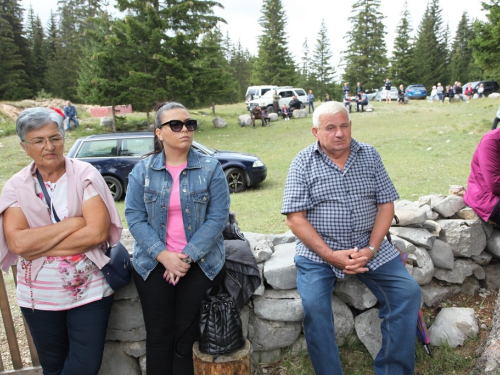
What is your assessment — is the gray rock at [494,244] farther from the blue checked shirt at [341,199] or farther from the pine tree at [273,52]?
the pine tree at [273,52]

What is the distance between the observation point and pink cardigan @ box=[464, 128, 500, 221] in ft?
11.1

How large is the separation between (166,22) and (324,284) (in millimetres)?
21060

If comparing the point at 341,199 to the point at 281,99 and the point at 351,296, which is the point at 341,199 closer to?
the point at 351,296

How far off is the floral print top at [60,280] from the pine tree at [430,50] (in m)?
55.4

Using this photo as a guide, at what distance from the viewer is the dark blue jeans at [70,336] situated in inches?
90.5

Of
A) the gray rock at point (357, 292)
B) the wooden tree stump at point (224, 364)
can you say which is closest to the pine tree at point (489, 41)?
the gray rock at point (357, 292)

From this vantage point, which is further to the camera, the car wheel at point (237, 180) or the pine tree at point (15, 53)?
the pine tree at point (15, 53)

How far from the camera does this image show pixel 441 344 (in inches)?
117

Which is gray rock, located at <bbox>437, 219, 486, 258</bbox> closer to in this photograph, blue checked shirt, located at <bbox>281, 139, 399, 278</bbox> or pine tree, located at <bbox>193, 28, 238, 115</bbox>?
blue checked shirt, located at <bbox>281, 139, 399, 278</bbox>

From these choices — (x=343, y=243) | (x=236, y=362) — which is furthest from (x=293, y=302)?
(x=236, y=362)

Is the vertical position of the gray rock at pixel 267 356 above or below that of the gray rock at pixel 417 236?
below

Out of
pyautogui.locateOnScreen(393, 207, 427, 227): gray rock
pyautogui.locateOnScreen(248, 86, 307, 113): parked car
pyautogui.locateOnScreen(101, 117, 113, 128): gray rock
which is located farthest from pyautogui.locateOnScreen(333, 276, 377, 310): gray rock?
pyautogui.locateOnScreen(248, 86, 307, 113): parked car

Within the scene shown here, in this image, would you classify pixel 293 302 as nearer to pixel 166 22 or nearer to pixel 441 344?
pixel 441 344

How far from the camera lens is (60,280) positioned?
2.28 metres
